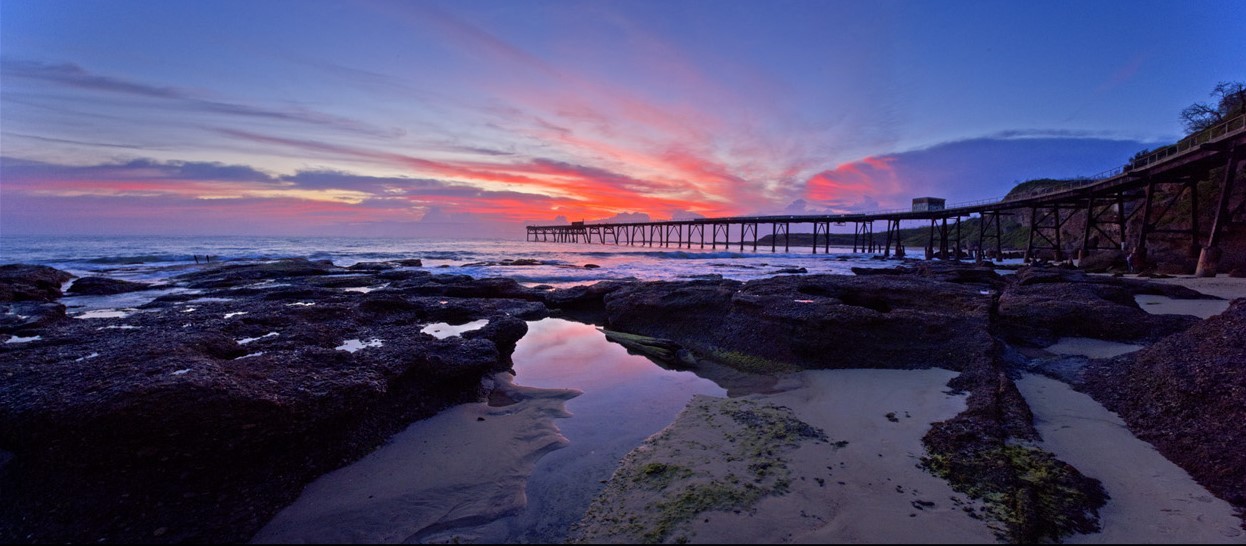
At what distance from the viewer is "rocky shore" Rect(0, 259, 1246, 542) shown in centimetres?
289

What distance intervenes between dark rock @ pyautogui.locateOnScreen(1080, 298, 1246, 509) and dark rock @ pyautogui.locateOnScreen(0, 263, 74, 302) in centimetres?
2115

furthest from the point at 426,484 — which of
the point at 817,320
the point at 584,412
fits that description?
the point at 817,320

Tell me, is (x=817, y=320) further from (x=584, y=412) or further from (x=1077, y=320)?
(x=1077, y=320)

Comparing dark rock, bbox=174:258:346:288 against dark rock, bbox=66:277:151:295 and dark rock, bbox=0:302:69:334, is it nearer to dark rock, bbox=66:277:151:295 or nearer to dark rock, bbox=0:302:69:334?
dark rock, bbox=66:277:151:295

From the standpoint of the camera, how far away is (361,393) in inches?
162

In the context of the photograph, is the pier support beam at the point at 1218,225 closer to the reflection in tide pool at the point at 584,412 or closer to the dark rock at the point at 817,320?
the dark rock at the point at 817,320

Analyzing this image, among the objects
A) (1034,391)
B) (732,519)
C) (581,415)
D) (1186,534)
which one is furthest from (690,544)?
(1034,391)

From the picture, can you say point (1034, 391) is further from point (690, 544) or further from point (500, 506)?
point (500, 506)

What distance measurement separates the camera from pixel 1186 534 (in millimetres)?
2631

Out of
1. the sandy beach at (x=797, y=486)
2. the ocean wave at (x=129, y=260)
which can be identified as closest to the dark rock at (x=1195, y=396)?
the sandy beach at (x=797, y=486)

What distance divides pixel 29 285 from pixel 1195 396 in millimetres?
24151

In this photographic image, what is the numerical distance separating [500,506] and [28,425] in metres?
3.14

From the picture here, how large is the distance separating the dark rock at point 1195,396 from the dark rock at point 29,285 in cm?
2115

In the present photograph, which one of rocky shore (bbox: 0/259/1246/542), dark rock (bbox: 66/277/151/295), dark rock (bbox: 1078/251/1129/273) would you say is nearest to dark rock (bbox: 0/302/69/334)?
rocky shore (bbox: 0/259/1246/542)
